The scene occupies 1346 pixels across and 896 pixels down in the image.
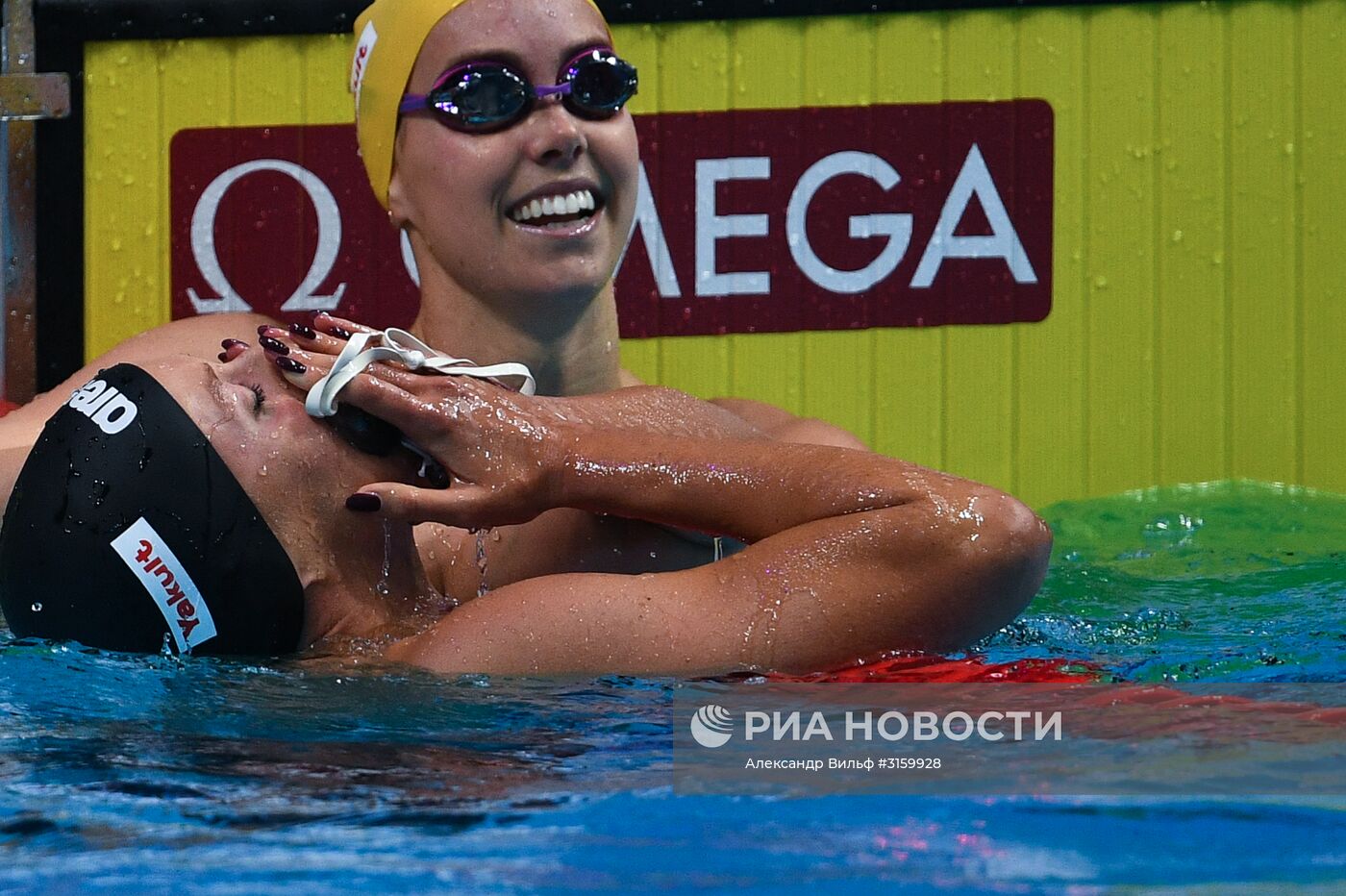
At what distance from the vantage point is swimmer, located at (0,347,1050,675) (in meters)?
2.22

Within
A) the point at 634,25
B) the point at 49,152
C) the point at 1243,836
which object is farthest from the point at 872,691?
the point at 49,152

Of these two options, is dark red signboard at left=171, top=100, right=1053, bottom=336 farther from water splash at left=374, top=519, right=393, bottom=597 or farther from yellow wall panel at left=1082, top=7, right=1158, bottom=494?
water splash at left=374, top=519, right=393, bottom=597

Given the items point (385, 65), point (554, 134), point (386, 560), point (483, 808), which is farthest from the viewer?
point (385, 65)

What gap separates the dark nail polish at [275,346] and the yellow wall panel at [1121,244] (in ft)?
8.08

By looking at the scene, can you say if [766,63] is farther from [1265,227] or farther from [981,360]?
[1265,227]

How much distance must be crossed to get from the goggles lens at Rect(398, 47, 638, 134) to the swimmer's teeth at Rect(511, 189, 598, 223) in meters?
0.14

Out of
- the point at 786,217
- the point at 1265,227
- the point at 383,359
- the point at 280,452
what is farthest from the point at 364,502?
the point at 1265,227

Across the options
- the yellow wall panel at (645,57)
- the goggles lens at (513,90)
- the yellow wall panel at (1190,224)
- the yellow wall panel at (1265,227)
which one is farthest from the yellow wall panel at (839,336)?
the goggles lens at (513,90)

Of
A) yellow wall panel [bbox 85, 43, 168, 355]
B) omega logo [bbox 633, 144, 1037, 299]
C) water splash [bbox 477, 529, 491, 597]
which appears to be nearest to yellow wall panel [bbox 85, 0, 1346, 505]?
omega logo [bbox 633, 144, 1037, 299]

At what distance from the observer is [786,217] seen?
4.65m

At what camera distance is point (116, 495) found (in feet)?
7.28

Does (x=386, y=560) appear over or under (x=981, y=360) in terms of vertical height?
under

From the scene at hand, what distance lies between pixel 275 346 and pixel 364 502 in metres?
0.27

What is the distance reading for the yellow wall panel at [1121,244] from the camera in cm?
460
